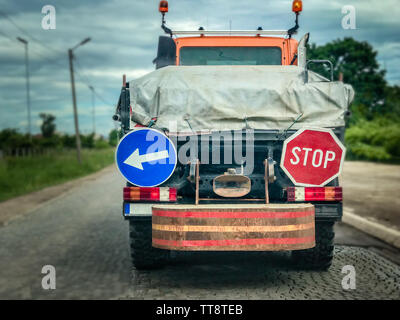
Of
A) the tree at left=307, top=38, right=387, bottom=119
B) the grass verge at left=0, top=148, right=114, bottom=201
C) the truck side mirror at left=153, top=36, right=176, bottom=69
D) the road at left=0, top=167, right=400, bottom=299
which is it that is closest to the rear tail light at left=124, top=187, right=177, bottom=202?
the road at left=0, top=167, right=400, bottom=299

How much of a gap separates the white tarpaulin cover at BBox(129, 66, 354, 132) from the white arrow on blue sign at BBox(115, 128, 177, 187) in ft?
1.39

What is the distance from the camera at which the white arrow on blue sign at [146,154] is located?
5230mm

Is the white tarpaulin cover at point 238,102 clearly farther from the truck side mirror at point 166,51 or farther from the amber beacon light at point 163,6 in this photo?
the amber beacon light at point 163,6

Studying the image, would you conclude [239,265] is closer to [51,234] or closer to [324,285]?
[324,285]

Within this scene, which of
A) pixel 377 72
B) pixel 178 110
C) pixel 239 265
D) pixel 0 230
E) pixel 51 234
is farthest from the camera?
pixel 377 72

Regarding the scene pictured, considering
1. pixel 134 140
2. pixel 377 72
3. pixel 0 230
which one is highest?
pixel 377 72

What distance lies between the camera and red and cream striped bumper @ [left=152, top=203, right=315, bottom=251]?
4.77 metres

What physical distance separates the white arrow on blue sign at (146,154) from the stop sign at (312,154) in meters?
Answer: 1.15

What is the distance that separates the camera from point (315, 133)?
532cm

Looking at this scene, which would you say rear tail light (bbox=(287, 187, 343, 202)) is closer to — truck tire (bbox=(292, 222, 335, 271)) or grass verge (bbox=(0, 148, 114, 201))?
truck tire (bbox=(292, 222, 335, 271))

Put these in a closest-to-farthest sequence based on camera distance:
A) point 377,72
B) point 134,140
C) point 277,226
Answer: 1. point 277,226
2. point 134,140
3. point 377,72

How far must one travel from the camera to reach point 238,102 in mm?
5715

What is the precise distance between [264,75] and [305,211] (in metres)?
1.74
